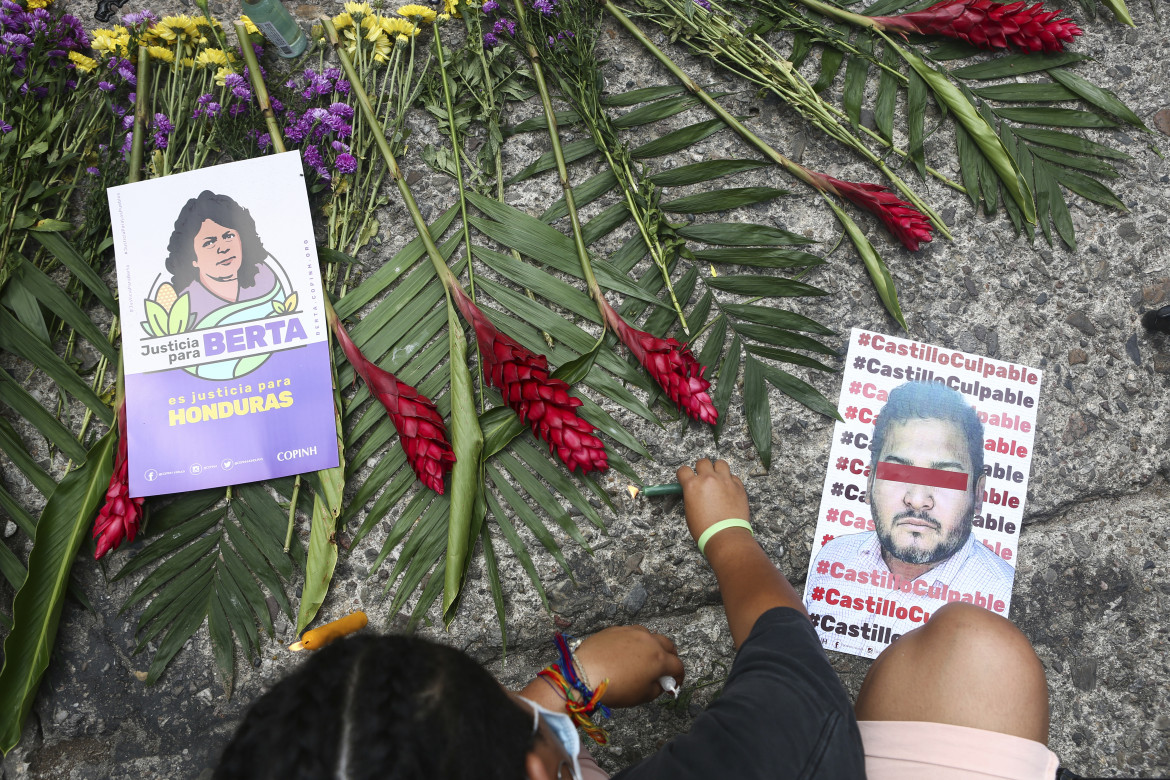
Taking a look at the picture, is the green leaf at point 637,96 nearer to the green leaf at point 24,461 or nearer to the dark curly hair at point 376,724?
the dark curly hair at point 376,724

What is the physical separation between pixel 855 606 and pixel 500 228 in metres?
0.72

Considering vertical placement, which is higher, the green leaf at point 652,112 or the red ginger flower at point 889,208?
the green leaf at point 652,112

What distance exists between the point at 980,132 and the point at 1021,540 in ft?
1.91

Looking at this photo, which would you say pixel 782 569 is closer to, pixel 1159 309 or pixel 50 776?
pixel 1159 309

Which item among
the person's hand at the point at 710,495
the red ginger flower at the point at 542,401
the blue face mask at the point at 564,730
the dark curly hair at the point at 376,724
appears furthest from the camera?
the person's hand at the point at 710,495

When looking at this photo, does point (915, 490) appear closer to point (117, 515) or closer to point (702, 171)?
point (702, 171)

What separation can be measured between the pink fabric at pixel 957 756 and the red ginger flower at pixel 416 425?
0.60 meters

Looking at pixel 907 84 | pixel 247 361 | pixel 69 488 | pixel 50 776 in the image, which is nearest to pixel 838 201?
pixel 907 84

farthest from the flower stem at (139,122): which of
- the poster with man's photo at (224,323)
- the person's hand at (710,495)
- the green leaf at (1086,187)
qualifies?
the green leaf at (1086,187)

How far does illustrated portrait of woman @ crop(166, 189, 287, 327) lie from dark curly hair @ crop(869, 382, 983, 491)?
0.85m

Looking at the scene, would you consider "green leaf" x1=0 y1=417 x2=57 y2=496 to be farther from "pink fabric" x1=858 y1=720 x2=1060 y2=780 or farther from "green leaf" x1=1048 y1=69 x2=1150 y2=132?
"green leaf" x1=1048 y1=69 x2=1150 y2=132

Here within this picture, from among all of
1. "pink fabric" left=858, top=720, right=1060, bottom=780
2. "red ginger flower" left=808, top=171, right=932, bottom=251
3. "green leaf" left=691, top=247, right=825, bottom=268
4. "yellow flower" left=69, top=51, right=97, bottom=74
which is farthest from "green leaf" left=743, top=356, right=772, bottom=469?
"yellow flower" left=69, top=51, right=97, bottom=74

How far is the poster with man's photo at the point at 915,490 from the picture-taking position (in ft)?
3.07

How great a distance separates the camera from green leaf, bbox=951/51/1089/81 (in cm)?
97
